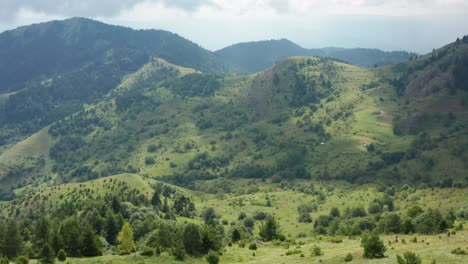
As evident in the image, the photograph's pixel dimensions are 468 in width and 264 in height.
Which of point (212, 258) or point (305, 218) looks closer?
point (212, 258)

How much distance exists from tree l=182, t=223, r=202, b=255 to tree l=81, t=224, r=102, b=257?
18.9 meters

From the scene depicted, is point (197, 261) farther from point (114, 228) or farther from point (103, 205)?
point (103, 205)

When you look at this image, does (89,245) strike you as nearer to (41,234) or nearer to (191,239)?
(191,239)

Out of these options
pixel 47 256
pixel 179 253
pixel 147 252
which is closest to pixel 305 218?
pixel 179 253

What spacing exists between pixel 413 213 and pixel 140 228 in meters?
68.9

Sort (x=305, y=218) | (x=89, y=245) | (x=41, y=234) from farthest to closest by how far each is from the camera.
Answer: (x=305, y=218), (x=41, y=234), (x=89, y=245)

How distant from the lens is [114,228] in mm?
122875

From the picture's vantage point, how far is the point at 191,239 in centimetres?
7681

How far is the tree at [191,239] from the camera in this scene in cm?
7650

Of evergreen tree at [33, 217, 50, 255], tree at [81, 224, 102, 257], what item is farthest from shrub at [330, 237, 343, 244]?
evergreen tree at [33, 217, 50, 255]

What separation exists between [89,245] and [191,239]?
21.1m

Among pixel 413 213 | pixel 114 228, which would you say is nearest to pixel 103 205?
pixel 114 228

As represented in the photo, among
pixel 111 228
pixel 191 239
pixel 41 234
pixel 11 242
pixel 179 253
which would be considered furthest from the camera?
pixel 111 228

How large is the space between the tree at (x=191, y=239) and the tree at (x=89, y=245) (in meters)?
18.9
